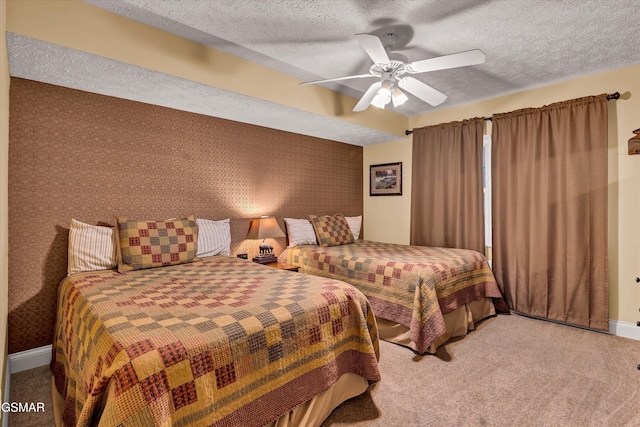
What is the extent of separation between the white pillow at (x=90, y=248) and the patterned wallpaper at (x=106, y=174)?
167 mm

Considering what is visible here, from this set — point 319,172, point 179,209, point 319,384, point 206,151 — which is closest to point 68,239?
point 179,209

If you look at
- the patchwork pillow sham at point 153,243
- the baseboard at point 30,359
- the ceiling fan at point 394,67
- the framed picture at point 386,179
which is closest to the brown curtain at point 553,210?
the framed picture at point 386,179

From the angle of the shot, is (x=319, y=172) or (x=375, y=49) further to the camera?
(x=319, y=172)

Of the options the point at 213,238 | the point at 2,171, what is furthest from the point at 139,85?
the point at 213,238

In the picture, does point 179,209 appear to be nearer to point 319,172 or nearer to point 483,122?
point 319,172

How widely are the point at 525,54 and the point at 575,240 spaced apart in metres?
1.82

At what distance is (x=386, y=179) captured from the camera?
186 inches

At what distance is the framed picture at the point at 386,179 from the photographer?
4578 millimetres

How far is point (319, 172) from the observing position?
439 cm

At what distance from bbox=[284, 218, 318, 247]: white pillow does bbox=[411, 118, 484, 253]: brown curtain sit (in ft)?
4.80

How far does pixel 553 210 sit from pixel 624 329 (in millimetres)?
1207

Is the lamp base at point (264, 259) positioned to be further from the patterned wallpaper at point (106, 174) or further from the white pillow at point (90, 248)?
the white pillow at point (90, 248)

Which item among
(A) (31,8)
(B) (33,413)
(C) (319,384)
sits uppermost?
(A) (31,8)

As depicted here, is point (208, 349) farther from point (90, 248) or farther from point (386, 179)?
point (386, 179)
